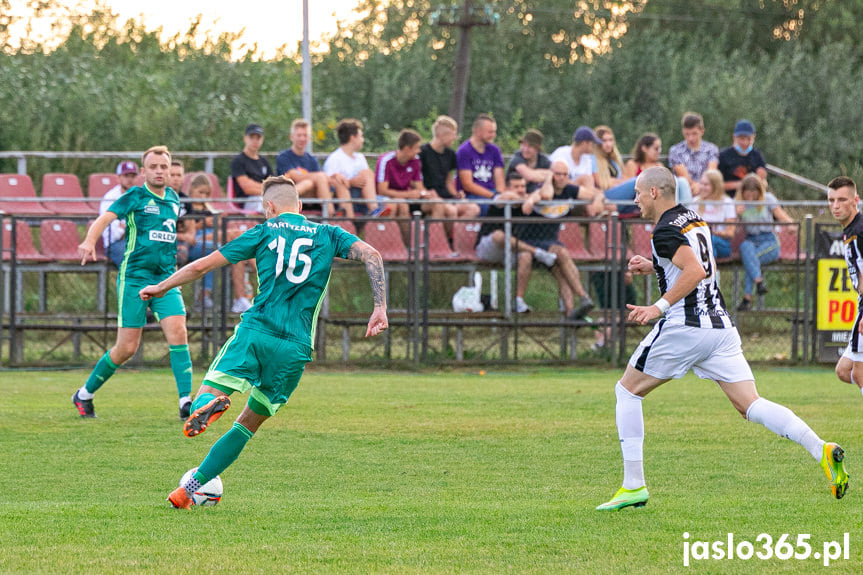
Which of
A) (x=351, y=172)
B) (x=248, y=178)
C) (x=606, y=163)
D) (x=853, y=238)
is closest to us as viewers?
(x=853, y=238)

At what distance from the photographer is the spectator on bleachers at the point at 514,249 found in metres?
16.0

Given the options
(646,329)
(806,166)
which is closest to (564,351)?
(646,329)

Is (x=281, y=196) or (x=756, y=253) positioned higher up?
(x=281, y=196)

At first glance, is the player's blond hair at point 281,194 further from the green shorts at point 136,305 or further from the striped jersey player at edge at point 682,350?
the green shorts at point 136,305

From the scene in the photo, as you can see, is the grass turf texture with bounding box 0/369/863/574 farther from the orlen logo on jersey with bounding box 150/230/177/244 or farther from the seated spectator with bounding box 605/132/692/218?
the seated spectator with bounding box 605/132/692/218

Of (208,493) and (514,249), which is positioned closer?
(208,493)

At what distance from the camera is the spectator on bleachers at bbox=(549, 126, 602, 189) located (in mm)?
17172

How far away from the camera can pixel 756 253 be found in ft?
54.6

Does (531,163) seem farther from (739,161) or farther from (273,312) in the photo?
(273,312)

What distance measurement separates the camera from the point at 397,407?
11.9 meters

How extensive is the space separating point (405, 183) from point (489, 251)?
5.18ft

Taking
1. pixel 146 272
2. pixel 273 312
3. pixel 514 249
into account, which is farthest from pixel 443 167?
pixel 273 312

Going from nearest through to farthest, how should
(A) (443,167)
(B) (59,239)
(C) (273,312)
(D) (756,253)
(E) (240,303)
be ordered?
1. (C) (273,312)
2. (E) (240,303)
3. (B) (59,239)
4. (D) (756,253)
5. (A) (443,167)

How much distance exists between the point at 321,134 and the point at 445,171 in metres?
11.0
